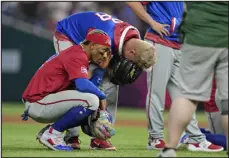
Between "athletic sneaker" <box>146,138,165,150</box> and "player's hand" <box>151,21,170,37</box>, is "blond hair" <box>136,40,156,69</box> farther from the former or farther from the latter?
"athletic sneaker" <box>146,138,165,150</box>

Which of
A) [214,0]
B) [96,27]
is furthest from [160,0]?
[214,0]

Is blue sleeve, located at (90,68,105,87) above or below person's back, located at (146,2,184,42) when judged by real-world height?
below

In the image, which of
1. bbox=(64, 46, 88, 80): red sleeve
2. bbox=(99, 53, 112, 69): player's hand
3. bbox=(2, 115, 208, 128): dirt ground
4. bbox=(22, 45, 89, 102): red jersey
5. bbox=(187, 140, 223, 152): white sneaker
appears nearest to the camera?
bbox=(64, 46, 88, 80): red sleeve

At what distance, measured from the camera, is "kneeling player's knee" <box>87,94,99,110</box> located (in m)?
6.57

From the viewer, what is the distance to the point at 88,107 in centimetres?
660

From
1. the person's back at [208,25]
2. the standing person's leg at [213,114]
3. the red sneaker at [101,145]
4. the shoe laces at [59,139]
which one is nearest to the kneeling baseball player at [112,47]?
the red sneaker at [101,145]

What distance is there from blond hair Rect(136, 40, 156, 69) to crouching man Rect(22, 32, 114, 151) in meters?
0.30

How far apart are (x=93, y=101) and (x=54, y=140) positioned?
0.52 m

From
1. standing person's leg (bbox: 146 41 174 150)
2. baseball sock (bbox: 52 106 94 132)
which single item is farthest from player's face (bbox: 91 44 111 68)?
standing person's leg (bbox: 146 41 174 150)

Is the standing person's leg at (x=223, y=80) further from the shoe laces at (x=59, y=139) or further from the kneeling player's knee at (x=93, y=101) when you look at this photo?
the shoe laces at (x=59, y=139)

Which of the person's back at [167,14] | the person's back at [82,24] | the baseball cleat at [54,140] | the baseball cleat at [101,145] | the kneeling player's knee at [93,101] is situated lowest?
the baseball cleat at [101,145]

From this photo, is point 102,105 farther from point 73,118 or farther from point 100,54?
point 100,54

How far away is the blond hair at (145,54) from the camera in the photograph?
6.83m

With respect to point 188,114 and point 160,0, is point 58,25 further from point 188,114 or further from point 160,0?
point 188,114
